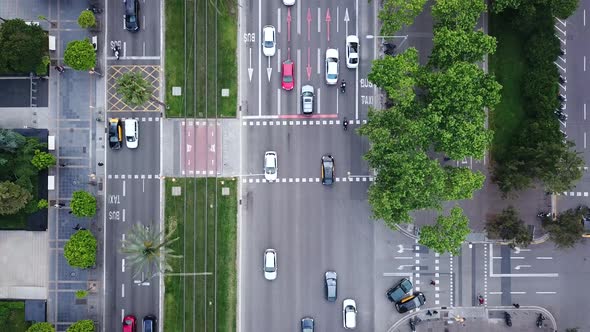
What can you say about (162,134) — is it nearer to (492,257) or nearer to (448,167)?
(448,167)

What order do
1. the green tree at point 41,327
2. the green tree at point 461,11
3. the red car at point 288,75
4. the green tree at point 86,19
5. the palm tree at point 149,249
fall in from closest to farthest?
the green tree at point 461,11, the palm tree at point 149,249, the green tree at point 41,327, the green tree at point 86,19, the red car at point 288,75

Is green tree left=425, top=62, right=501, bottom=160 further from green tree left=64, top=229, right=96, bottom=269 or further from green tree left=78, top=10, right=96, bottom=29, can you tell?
green tree left=64, top=229, right=96, bottom=269

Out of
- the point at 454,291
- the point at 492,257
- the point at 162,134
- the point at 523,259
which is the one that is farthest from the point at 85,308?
the point at 523,259

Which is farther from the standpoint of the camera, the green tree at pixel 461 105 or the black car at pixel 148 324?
the black car at pixel 148 324

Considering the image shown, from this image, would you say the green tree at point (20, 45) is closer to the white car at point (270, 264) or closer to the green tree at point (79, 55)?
the green tree at point (79, 55)

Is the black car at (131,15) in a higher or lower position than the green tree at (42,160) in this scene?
higher

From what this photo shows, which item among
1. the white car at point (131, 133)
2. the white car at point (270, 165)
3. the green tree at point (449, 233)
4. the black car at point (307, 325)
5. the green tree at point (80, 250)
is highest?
the white car at point (131, 133)

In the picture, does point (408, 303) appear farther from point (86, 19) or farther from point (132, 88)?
point (86, 19)

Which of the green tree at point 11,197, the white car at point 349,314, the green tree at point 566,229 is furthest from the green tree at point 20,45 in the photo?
the green tree at point 566,229
